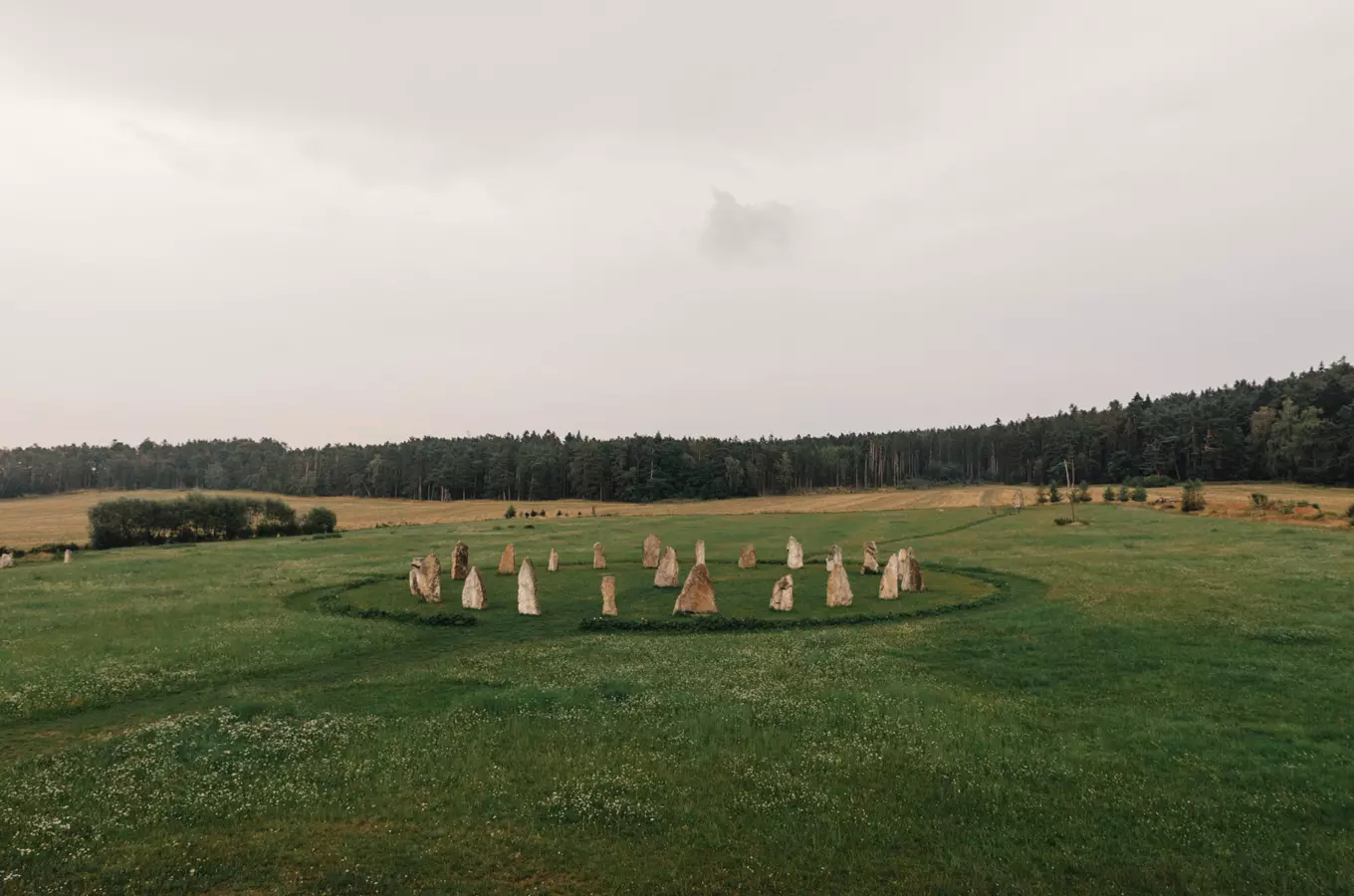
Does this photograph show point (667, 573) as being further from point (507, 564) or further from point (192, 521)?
point (192, 521)

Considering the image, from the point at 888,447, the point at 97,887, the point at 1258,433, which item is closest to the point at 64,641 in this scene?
the point at 97,887

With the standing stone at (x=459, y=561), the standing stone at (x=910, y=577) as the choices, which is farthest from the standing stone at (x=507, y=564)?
the standing stone at (x=910, y=577)

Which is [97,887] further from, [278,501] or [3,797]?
[278,501]

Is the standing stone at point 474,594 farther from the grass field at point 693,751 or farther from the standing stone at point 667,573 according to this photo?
the standing stone at point 667,573

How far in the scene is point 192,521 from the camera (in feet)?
245

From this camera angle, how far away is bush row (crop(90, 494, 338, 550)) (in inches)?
2717

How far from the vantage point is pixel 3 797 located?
11.2m

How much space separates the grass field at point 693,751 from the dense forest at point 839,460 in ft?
385

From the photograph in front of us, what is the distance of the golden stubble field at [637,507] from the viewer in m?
76.9

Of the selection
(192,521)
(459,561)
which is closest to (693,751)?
(459,561)

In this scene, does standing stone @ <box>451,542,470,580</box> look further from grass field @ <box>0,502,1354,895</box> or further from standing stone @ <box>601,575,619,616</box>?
standing stone @ <box>601,575,619,616</box>

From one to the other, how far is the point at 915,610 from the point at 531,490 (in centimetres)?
13546

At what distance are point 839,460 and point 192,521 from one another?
137 metres

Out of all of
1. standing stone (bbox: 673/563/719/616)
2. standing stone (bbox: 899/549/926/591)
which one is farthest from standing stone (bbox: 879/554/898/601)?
standing stone (bbox: 673/563/719/616)
